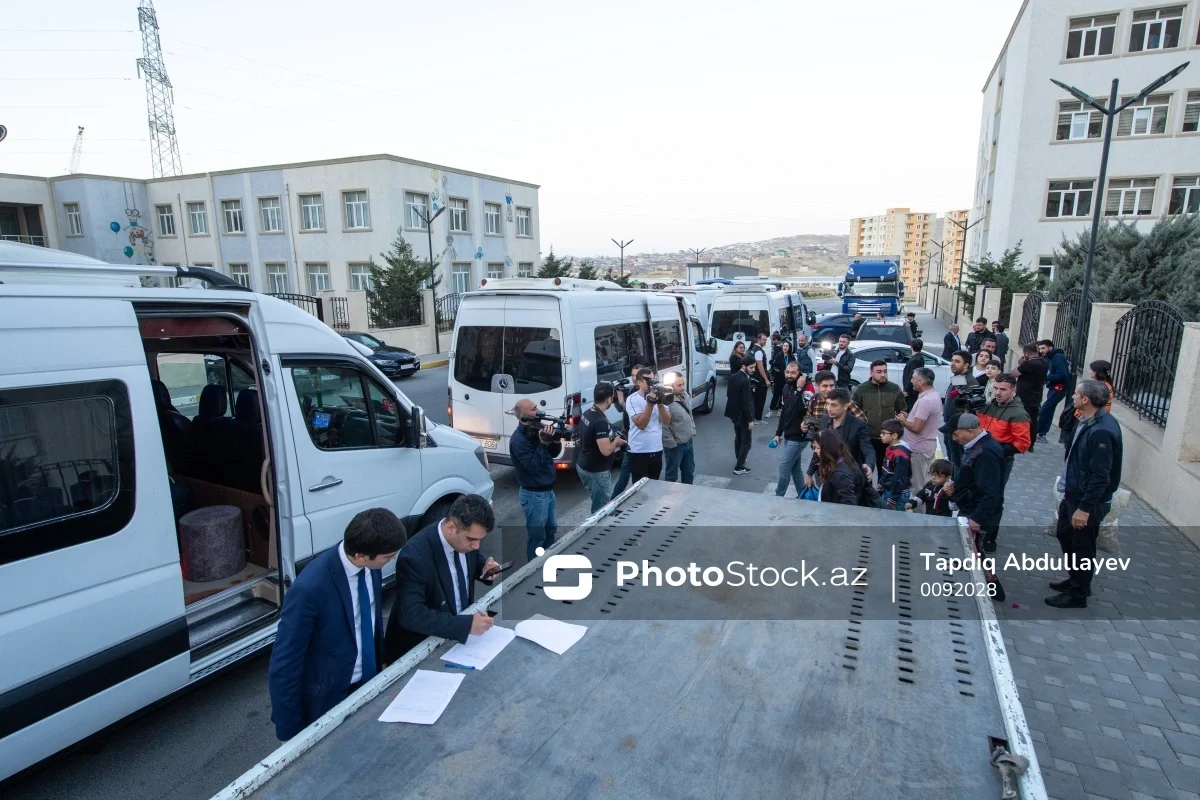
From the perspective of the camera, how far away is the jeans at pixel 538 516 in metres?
5.59

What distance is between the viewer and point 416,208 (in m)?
31.6

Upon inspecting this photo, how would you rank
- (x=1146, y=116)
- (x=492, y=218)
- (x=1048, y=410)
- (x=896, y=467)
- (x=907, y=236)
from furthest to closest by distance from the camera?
(x=907, y=236), (x=492, y=218), (x=1146, y=116), (x=1048, y=410), (x=896, y=467)

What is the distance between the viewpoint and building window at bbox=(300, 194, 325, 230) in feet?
104

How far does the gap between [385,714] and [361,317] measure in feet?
76.1

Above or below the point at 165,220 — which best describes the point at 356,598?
below

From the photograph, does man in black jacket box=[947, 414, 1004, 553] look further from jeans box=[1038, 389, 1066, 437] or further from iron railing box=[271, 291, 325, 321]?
iron railing box=[271, 291, 325, 321]

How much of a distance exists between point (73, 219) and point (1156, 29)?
171 ft

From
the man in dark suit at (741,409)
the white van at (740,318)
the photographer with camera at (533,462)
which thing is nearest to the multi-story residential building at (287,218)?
the white van at (740,318)

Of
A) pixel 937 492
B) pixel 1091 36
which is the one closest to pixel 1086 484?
pixel 937 492

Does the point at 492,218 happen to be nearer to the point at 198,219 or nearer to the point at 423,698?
the point at 198,219

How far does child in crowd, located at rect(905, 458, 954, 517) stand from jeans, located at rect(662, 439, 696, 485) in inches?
101

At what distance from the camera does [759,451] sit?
34.5 ft

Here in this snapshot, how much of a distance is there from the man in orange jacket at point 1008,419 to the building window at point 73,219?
1729 inches

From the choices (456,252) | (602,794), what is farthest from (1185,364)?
(456,252)
